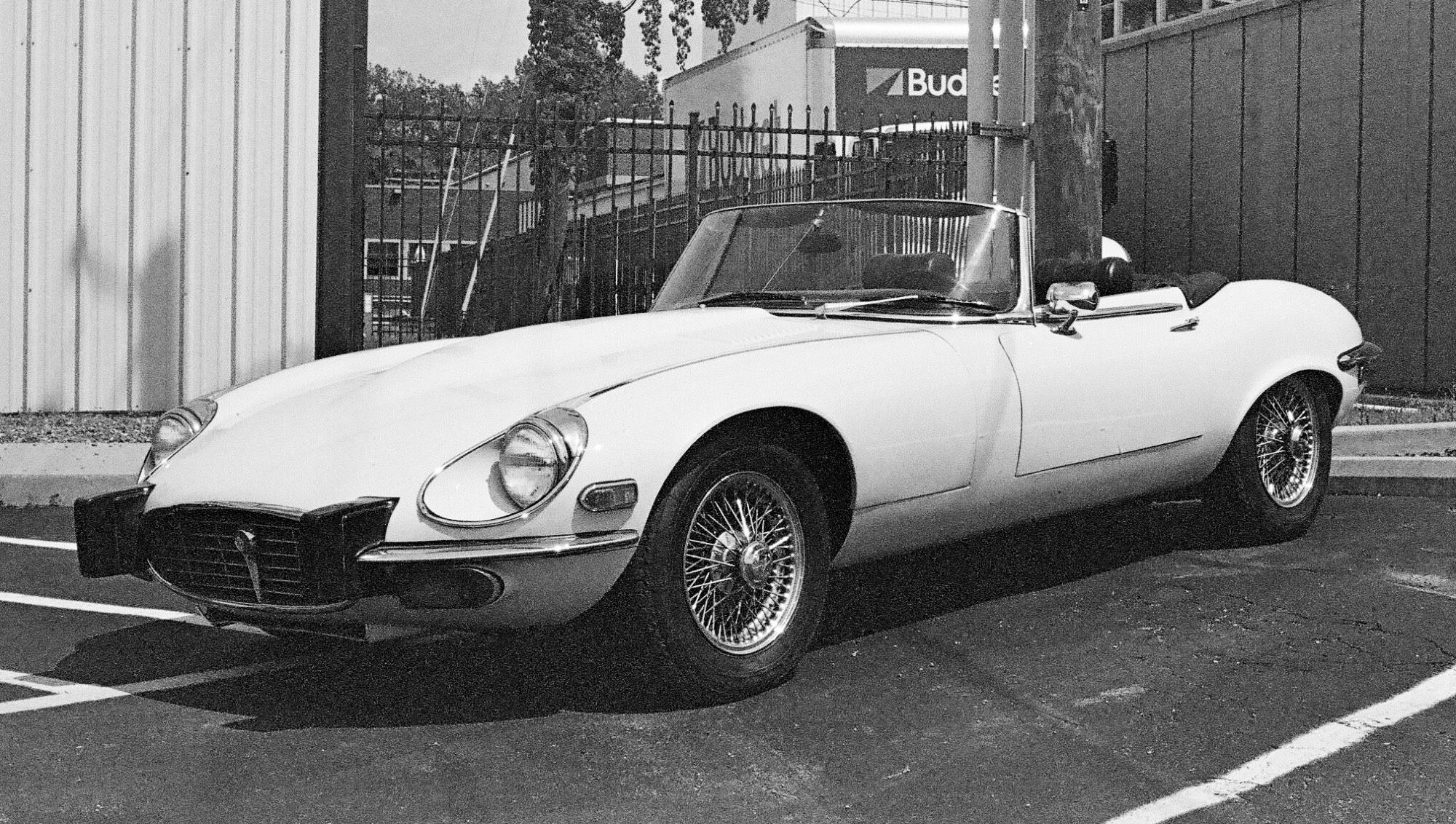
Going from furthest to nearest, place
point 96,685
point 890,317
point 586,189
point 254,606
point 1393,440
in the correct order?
1. point 586,189
2. point 1393,440
3. point 890,317
4. point 96,685
5. point 254,606

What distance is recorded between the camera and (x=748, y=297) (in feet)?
16.3

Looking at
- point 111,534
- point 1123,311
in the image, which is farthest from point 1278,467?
point 111,534

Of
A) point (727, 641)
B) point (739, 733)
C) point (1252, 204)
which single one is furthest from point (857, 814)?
point (1252, 204)

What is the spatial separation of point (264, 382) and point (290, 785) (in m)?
1.78

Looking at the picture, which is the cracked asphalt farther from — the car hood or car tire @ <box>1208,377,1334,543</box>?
the car hood

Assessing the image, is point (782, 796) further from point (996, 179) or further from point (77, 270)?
point (77, 270)

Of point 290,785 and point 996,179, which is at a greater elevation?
point 996,179

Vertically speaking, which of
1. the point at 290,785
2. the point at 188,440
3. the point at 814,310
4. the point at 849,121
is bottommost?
the point at 290,785

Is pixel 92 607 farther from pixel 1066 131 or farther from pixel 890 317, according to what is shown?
pixel 1066 131

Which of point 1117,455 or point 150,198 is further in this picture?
point 150,198

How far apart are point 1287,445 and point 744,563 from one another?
109 inches

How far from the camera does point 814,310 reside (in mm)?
4664

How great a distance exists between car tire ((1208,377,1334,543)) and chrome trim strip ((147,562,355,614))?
3316 mm

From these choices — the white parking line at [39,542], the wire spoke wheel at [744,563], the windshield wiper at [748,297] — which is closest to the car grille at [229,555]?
the wire spoke wheel at [744,563]
